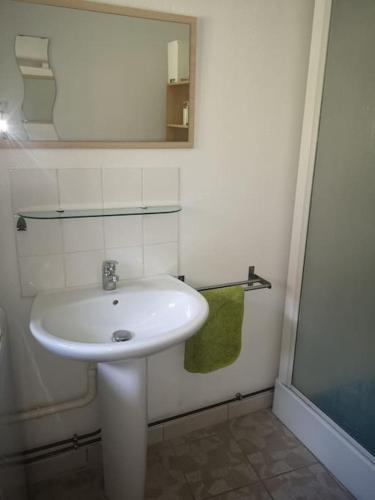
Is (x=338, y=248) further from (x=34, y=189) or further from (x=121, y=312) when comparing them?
(x=34, y=189)

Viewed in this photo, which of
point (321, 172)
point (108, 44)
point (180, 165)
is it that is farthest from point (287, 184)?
point (108, 44)

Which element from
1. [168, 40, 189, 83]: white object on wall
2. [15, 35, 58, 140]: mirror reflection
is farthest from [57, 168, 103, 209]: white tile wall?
[168, 40, 189, 83]: white object on wall

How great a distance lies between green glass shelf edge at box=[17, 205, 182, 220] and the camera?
1.34 metres

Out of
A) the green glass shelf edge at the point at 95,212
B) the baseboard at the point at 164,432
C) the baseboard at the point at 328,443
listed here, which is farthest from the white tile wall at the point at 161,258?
the baseboard at the point at 328,443

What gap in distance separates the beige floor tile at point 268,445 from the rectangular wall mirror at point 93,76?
144 cm

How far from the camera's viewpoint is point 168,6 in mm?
1391

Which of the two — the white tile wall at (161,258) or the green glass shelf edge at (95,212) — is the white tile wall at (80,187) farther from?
the white tile wall at (161,258)

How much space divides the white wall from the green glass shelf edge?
3.4 inches

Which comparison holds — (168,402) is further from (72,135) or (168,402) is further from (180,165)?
(72,135)

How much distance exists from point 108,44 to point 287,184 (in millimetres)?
961

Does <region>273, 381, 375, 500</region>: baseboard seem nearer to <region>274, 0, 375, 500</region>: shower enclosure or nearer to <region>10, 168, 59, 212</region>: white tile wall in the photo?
<region>274, 0, 375, 500</region>: shower enclosure

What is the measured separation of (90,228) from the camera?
146 centimetres

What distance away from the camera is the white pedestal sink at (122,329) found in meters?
1.32

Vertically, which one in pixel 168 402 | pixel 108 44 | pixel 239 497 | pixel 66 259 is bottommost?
pixel 239 497
